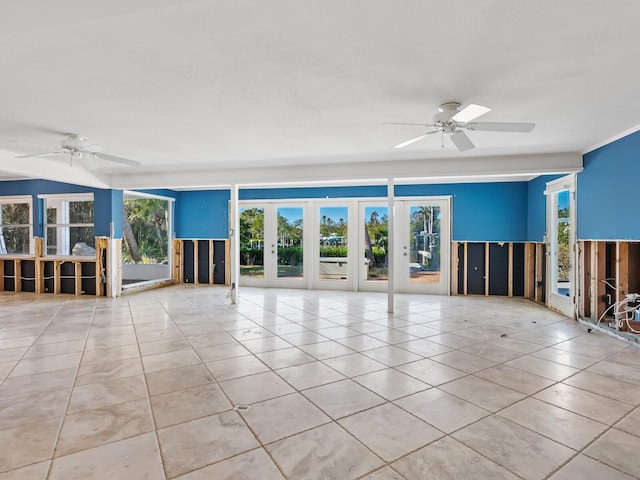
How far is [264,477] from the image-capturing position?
1.87 m

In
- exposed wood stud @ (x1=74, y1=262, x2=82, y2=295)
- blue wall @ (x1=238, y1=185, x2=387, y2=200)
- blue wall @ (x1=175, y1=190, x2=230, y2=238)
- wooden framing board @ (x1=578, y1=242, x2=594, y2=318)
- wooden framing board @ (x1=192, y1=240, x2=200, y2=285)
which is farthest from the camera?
wooden framing board @ (x1=192, y1=240, x2=200, y2=285)

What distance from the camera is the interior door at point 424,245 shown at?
7.73 meters

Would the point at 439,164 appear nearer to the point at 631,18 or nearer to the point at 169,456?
the point at 631,18

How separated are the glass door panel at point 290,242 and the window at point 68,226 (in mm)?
4098

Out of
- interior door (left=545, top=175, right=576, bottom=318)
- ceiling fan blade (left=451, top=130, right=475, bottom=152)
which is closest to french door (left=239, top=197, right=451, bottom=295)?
interior door (left=545, top=175, right=576, bottom=318)

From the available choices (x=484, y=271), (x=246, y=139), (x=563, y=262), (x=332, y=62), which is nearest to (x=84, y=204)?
(x=246, y=139)

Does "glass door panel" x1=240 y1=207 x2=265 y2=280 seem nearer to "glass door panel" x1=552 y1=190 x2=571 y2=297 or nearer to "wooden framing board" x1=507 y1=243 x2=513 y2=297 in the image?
"wooden framing board" x1=507 y1=243 x2=513 y2=297

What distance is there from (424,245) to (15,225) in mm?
9137

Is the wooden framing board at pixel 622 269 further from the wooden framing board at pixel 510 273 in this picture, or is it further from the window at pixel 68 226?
the window at pixel 68 226

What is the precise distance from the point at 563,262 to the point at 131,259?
1020 cm

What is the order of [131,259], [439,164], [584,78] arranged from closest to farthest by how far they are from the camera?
1. [584,78]
2. [439,164]
3. [131,259]

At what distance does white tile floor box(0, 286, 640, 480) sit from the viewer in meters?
2.00

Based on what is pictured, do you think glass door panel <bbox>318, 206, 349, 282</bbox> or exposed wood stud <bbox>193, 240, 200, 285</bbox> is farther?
exposed wood stud <bbox>193, 240, 200, 285</bbox>

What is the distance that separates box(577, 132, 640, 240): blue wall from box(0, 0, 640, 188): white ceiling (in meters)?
0.26
